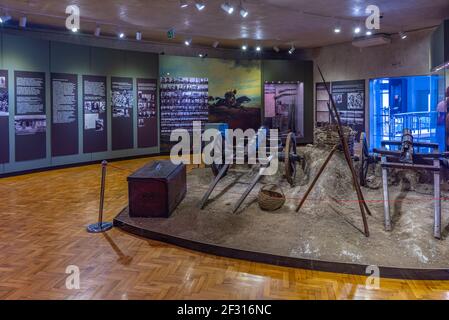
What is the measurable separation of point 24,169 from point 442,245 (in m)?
8.31

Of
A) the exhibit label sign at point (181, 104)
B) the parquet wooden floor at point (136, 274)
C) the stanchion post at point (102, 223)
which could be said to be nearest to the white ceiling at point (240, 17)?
the exhibit label sign at point (181, 104)

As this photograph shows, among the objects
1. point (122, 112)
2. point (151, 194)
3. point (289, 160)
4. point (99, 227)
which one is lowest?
point (99, 227)

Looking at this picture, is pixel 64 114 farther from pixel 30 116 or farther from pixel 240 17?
pixel 240 17

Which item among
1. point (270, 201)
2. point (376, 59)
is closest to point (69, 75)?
point (270, 201)

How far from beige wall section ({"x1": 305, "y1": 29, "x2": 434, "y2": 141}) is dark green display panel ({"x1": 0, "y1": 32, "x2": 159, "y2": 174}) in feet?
16.7

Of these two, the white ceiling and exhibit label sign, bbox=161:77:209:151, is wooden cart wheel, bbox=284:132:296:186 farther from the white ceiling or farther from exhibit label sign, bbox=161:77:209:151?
exhibit label sign, bbox=161:77:209:151

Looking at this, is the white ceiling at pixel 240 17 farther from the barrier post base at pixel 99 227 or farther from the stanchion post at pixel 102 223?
the barrier post base at pixel 99 227

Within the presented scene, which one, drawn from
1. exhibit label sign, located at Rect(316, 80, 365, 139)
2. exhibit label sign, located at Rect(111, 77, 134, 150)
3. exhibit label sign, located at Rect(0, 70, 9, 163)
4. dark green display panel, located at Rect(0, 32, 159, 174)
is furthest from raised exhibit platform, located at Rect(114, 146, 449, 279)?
exhibit label sign, located at Rect(316, 80, 365, 139)

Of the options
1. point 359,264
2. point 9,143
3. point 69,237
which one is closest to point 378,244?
point 359,264

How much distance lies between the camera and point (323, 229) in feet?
15.2

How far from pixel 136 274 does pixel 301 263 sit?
1.44 metres

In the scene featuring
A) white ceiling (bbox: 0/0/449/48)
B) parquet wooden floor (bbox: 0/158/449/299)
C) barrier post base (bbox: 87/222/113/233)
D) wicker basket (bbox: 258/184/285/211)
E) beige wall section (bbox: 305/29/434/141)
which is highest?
white ceiling (bbox: 0/0/449/48)

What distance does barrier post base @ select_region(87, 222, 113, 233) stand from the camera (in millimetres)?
5105
